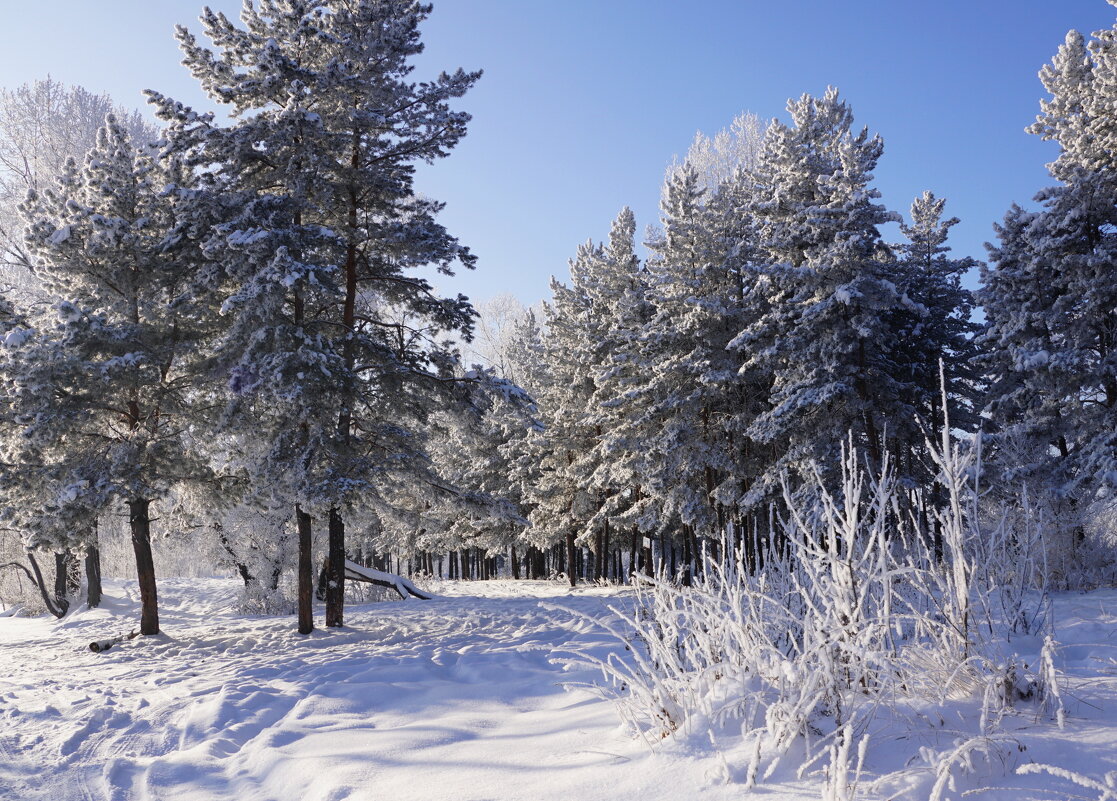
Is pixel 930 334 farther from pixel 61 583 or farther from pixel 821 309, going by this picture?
pixel 61 583

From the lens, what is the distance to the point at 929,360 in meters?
20.7

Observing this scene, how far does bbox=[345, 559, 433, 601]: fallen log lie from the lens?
19.0m

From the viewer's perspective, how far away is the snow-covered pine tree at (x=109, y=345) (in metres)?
11.2

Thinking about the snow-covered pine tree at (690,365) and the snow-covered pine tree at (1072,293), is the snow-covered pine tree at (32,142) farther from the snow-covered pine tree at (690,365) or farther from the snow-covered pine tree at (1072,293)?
the snow-covered pine tree at (1072,293)

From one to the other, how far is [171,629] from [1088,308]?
2204 centimetres

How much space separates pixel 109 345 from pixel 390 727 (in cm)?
993

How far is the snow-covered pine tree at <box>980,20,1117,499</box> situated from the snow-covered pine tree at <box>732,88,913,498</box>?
3461 millimetres

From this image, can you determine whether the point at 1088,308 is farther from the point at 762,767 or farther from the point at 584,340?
the point at 762,767

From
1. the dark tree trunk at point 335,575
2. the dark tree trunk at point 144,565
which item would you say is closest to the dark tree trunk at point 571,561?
the dark tree trunk at point 335,575

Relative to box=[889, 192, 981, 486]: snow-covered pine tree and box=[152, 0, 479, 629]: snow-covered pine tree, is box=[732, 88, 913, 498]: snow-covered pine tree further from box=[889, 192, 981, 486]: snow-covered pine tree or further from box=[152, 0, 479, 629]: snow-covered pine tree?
box=[152, 0, 479, 629]: snow-covered pine tree

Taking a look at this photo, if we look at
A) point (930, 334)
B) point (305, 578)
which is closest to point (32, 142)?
point (305, 578)

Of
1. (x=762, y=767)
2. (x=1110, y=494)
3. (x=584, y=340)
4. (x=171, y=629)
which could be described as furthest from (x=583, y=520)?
(x=762, y=767)

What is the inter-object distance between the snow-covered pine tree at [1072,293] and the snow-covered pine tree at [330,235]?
555 inches

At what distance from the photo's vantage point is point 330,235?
36.7ft
